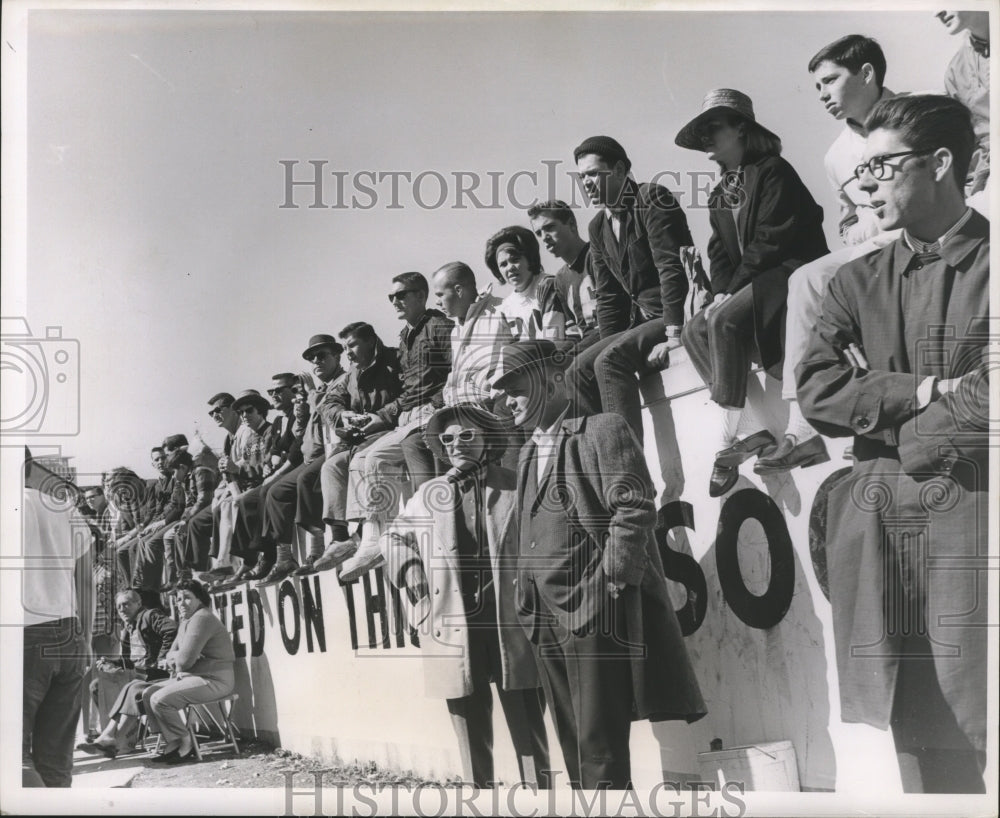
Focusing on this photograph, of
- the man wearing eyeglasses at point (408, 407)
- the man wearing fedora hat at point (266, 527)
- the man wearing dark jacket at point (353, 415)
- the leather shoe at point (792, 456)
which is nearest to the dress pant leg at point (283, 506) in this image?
the man wearing fedora hat at point (266, 527)

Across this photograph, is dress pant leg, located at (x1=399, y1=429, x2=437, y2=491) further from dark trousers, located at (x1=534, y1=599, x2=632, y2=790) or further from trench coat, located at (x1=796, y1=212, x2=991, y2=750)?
trench coat, located at (x1=796, y1=212, x2=991, y2=750)

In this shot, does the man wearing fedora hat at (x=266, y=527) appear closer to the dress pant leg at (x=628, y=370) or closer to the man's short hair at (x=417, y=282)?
the man's short hair at (x=417, y=282)

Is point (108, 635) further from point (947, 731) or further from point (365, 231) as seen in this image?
point (947, 731)

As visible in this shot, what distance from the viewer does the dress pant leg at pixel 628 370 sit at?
4812 millimetres

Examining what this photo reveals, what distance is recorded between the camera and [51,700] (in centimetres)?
521

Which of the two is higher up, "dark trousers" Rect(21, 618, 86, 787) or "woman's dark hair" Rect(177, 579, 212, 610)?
"woman's dark hair" Rect(177, 579, 212, 610)

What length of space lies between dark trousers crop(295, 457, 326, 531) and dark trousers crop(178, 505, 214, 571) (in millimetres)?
428

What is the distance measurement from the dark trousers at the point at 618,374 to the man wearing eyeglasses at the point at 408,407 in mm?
612

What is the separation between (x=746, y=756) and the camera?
15.5 ft

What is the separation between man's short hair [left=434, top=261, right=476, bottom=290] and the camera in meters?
5.05

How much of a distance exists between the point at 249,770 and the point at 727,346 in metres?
2.78

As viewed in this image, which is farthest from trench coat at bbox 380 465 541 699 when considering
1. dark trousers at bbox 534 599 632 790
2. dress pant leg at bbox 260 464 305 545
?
dress pant leg at bbox 260 464 305 545

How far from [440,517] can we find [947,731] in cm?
218

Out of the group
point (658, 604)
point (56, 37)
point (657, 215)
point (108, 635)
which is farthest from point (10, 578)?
point (657, 215)
